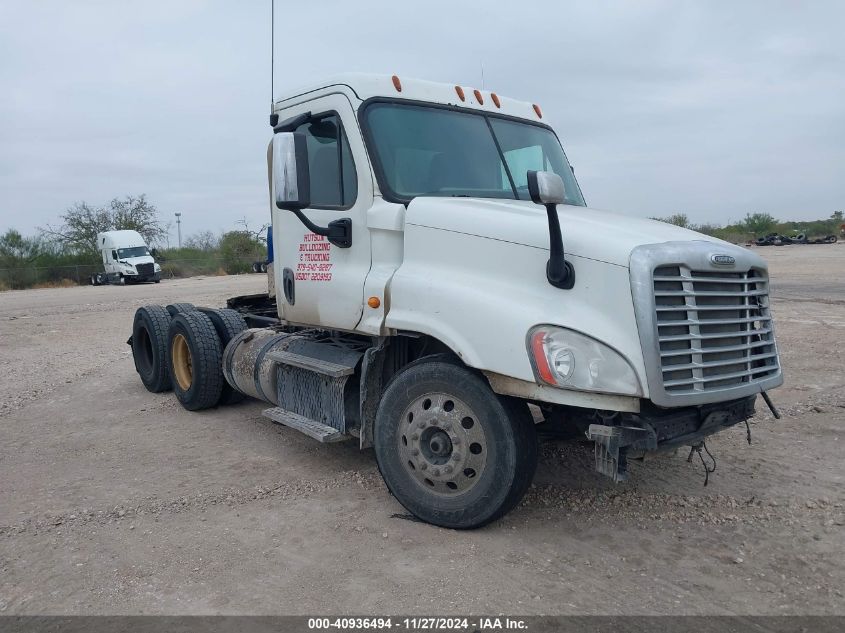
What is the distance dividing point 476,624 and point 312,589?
88 centimetres

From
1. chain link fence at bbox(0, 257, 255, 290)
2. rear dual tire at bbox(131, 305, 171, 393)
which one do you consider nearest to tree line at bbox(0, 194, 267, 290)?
chain link fence at bbox(0, 257, 255, 290)

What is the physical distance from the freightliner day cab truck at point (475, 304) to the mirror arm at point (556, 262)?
0.04ft

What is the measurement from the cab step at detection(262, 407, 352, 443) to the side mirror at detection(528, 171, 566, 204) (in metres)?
2.31

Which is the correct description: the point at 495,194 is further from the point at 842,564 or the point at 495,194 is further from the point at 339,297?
the point at 842,564

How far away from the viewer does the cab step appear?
16.0 feet

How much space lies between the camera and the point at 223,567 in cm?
372

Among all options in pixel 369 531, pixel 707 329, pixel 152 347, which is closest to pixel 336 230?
pixel 369 531

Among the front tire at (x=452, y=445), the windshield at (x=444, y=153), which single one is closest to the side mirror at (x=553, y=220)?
the front tire at (x=452, y=445)

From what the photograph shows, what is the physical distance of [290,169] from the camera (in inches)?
175

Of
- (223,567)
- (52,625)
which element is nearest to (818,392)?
(223,567)

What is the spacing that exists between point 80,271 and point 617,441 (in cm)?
4548

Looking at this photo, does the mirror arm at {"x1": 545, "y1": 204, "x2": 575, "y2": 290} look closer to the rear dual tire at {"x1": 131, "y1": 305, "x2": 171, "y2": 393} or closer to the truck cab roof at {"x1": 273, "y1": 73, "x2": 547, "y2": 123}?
the truck cab roof at {"x1": 273, "y1": 73, "x2": 547, "y2": 123}

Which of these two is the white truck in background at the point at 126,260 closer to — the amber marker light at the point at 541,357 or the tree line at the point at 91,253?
the tree line at the point at 91,253

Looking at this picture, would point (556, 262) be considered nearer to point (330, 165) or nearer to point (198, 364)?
point (330, 165)
